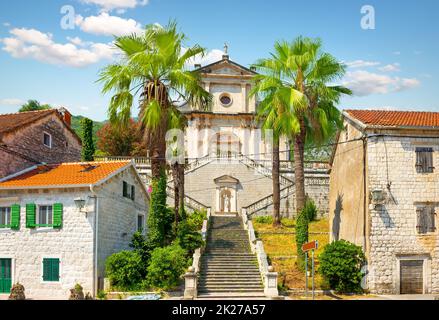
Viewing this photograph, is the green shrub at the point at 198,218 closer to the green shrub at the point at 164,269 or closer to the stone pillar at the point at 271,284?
the green shrub at the point at 164,269

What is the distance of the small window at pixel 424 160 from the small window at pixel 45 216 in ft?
55.8

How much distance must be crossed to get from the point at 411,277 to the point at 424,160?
17.8 ft

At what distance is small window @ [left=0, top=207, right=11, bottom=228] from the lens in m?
25.1

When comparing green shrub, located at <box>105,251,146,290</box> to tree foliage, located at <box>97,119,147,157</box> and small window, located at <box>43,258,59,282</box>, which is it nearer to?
small window, located at <box>43,258,59,282</box>

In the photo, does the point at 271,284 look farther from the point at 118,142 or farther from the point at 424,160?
the point at 118,142

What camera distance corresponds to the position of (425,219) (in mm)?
24953

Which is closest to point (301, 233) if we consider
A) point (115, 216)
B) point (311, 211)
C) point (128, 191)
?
point (115, 216)

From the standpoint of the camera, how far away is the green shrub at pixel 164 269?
2308 centimetres

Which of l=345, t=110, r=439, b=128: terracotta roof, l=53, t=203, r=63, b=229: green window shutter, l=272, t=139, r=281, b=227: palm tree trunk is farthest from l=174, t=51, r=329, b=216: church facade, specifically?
l=53, t=203, r=63, b=229: green window shutter

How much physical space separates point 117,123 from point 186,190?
69.5 ft

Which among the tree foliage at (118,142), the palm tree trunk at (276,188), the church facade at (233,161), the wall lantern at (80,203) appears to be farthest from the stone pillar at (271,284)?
the tree foliage at (118,142)

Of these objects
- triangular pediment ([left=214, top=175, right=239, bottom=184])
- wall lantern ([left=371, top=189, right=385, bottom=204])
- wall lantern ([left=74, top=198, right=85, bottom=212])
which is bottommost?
wall lantern ([left=74, top=198, right=85, bottom=212])

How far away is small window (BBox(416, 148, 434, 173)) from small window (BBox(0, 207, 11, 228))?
19100 mm
